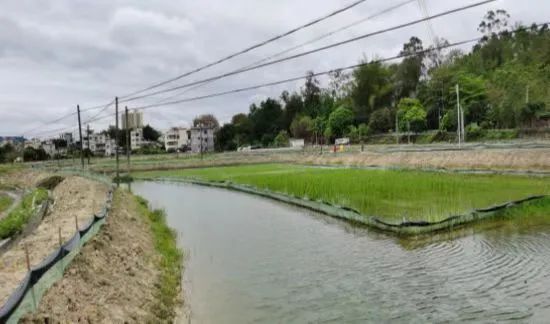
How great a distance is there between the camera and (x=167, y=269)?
30.4 feet

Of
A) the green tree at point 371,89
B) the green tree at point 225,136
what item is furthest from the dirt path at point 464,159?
the green tree at point 225,136

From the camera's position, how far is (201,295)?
26.2 feet

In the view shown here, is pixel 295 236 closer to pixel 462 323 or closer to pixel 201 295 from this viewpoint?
pixel 201 295

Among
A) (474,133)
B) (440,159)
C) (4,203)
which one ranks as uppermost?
(474,133)

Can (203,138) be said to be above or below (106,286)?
above

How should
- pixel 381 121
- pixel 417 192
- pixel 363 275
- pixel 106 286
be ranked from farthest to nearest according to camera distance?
1. pixel 381 121
2. pixel 417 192
3. pixel 363 275
4. pixel 106 286

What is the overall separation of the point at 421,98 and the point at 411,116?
8673 millimetres

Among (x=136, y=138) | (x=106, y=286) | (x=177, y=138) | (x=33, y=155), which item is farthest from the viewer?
(x=136, y=138)

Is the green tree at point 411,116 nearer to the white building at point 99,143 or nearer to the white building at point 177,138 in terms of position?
the white building at point 177,138

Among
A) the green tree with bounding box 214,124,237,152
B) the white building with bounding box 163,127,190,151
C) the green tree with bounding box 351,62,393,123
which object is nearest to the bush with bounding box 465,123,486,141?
the green tree with bounding box 351,62,393,123

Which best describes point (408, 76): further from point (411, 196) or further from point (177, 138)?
point (177, 138)

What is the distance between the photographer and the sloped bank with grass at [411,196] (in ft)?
41.5

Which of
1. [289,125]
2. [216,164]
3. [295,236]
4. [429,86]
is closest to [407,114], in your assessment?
[429,86]

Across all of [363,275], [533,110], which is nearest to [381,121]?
[533,110]
